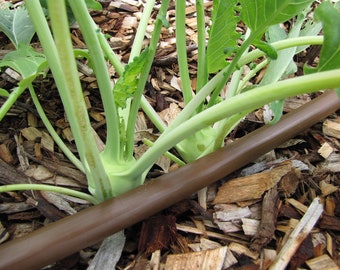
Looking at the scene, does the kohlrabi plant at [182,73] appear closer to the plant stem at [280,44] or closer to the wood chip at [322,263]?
the plant stem at [280,44]

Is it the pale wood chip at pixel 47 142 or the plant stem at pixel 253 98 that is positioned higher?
the plant stem at pixel 253 98

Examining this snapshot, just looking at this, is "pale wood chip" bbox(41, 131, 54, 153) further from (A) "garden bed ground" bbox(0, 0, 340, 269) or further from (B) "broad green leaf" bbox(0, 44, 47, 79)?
(B) "broad green leaf" bbox(0, 44, 47, 79)

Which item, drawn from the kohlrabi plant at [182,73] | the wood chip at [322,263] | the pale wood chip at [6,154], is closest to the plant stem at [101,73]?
the kohlrabi plant at [182,73]

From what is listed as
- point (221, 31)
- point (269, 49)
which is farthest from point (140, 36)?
point (269, 49)

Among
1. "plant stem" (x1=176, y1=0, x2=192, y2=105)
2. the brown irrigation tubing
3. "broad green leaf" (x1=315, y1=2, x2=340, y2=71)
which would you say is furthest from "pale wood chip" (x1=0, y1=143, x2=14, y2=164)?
"broad green leaf" (x1=315, y1=2, x2=340, y2=71)

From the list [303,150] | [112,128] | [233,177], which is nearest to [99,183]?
[112,128]

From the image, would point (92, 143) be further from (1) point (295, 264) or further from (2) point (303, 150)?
(2) point (303, 150)

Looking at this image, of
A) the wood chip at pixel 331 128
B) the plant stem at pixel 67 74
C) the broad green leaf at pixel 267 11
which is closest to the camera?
the plant stem at pixel 67 74
